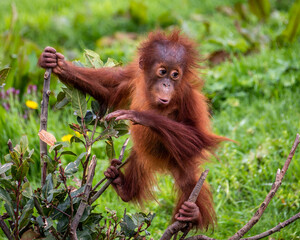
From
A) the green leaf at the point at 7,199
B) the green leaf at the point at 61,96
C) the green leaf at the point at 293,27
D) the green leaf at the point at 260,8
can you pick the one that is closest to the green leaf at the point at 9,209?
the green leaf at the point at 7,199

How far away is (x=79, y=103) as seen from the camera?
2.41 metres

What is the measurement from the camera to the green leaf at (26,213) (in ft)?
6.88

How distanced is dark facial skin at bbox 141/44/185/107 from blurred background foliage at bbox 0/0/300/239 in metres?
0.41

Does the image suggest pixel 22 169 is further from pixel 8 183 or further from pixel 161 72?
pixel 161 72

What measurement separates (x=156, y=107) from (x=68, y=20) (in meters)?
5.02

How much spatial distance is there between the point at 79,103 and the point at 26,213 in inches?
24.7

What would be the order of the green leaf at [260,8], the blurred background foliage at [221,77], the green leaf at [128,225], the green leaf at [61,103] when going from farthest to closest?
the green leaf at [260,8]
the blurred background foliage at [221,77]
the green leaf at [61,103]
the green leaf at [128,225]

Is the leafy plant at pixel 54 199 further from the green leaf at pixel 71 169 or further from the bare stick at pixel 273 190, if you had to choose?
the bare stick at pixel 273 190

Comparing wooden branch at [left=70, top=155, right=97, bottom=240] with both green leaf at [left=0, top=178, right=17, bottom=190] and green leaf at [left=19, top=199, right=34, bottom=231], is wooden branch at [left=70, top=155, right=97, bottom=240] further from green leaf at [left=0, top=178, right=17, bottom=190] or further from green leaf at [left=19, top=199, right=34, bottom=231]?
green leaf at [left=0, top=178, right=17, bottom=190]

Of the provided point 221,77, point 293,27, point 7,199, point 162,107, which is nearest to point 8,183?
point 7,199

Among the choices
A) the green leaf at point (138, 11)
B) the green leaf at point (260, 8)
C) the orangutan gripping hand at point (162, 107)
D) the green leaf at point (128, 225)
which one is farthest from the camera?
the green leaf at point (138, 11)

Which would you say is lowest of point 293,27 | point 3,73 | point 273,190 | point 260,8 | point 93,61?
point 273,190

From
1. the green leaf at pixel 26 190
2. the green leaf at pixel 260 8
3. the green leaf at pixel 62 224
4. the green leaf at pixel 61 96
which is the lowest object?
the green leaf at pixel 62 224

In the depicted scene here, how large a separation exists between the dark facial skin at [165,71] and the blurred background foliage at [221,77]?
1.36 ft
